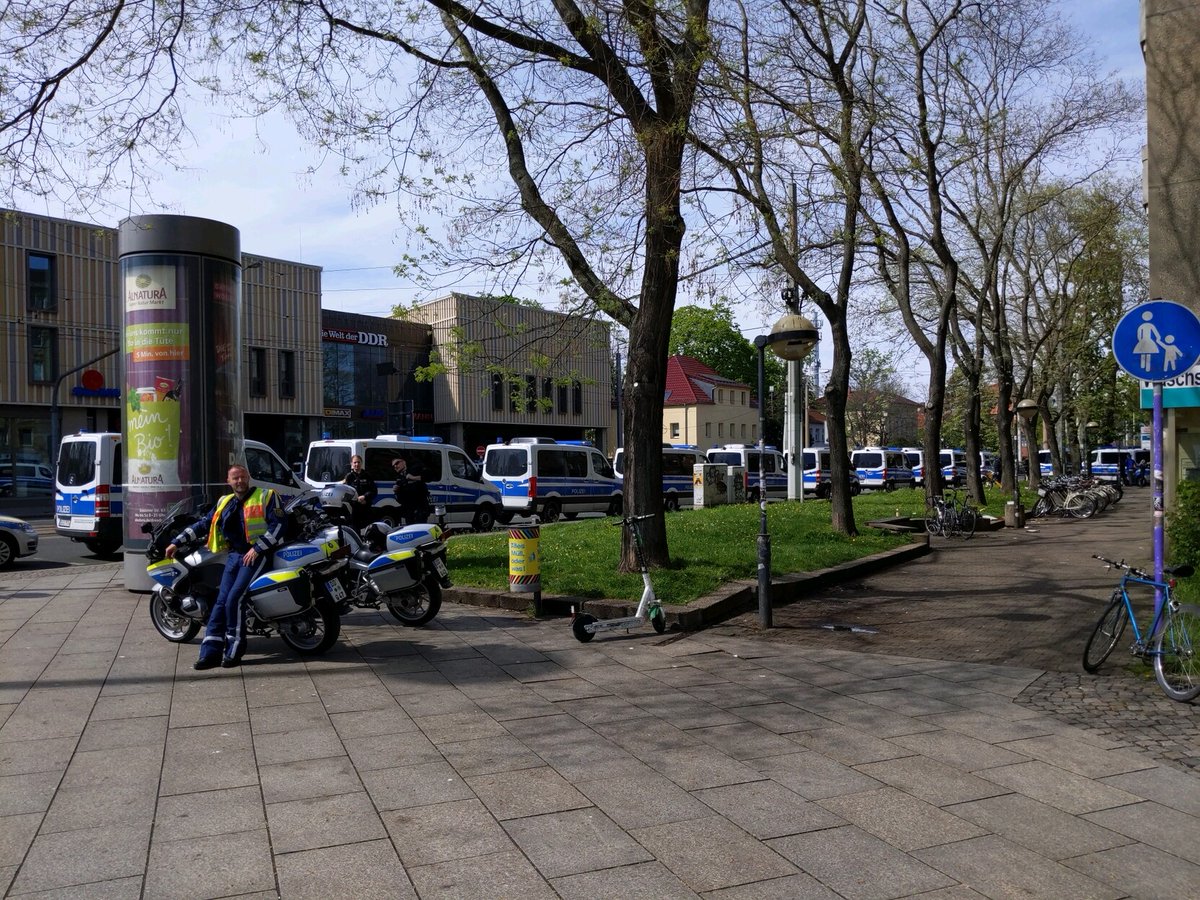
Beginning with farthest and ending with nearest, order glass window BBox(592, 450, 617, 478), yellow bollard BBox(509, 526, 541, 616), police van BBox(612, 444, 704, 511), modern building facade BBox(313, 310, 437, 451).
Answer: modern building facade BBox(313, 310, 437, 451) → police van BBox(612, 444, 704, 511) → glass window BBox(592, 450, 617, 478) → yellow bollard BBox(509, 526, 541, 616)

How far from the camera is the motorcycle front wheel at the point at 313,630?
798cm

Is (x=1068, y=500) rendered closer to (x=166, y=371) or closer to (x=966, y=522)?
(x=966, y=522)

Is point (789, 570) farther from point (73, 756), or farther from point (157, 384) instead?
point (73, 756)

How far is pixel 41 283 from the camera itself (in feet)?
108

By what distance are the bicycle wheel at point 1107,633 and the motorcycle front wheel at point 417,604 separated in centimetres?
→ 565

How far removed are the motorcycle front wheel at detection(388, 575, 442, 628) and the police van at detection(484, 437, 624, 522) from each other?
1403cm

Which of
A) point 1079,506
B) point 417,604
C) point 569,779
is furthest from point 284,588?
point 1079,506

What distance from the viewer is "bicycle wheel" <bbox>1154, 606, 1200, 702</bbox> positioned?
21.3ft

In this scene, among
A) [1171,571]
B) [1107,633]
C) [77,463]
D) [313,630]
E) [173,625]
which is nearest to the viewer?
[1171,571]

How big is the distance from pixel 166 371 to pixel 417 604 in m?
4.21

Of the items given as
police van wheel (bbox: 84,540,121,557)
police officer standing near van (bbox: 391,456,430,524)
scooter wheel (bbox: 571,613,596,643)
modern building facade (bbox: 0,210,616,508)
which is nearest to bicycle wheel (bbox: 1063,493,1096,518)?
modern building facade (bbox: 0,210,616,508)

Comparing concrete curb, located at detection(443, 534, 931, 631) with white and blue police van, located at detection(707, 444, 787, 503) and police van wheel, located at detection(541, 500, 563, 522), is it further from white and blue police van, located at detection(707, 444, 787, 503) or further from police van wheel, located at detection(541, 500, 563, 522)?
white and blue police van, located at detection(707, 444, 787, 503)

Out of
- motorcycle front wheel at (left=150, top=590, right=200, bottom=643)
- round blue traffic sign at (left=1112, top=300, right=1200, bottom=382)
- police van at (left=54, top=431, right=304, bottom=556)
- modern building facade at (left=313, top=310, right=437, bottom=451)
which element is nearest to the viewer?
round blue traffic sign at (left=1112, top=300, right=1200, bottom=382)

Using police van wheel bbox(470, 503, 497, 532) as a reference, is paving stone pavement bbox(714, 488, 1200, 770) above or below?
below
